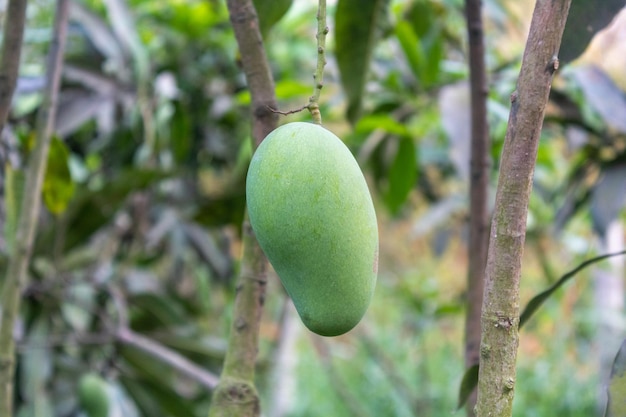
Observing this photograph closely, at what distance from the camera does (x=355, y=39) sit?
2.52ft

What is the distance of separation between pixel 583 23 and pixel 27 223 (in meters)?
0.50

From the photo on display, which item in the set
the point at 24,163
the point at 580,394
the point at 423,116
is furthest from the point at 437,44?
the point at 580,394

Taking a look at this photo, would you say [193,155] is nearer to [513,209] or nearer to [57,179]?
[57,179]

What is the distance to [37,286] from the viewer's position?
115 centimetres

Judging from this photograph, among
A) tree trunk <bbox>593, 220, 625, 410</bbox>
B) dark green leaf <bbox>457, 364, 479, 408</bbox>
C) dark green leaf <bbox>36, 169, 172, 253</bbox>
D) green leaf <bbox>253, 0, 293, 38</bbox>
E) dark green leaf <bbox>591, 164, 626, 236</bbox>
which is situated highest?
tree trunk <bbox>593, 220, 625, 410</bbox>

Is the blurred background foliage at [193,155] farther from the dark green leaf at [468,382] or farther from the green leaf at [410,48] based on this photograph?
the dark green leaf at [468,382]

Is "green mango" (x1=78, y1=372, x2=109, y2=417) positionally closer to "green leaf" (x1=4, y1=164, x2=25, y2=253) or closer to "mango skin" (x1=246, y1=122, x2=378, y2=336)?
"green leaf" (x1=4, y1=164, x2=25, y2=253)

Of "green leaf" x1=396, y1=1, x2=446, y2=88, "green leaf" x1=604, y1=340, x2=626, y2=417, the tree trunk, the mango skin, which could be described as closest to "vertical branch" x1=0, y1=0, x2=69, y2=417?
the mango skin

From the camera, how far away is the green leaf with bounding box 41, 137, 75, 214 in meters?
0.86

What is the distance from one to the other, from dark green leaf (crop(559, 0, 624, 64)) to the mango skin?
21 centimetres

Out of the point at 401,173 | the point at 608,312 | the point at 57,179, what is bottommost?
the point at 57,179

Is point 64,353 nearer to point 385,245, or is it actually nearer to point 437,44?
point 437,44

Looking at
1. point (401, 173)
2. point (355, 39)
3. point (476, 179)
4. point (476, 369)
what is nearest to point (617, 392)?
point (476, 369)

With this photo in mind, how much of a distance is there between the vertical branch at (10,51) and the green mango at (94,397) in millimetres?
563
